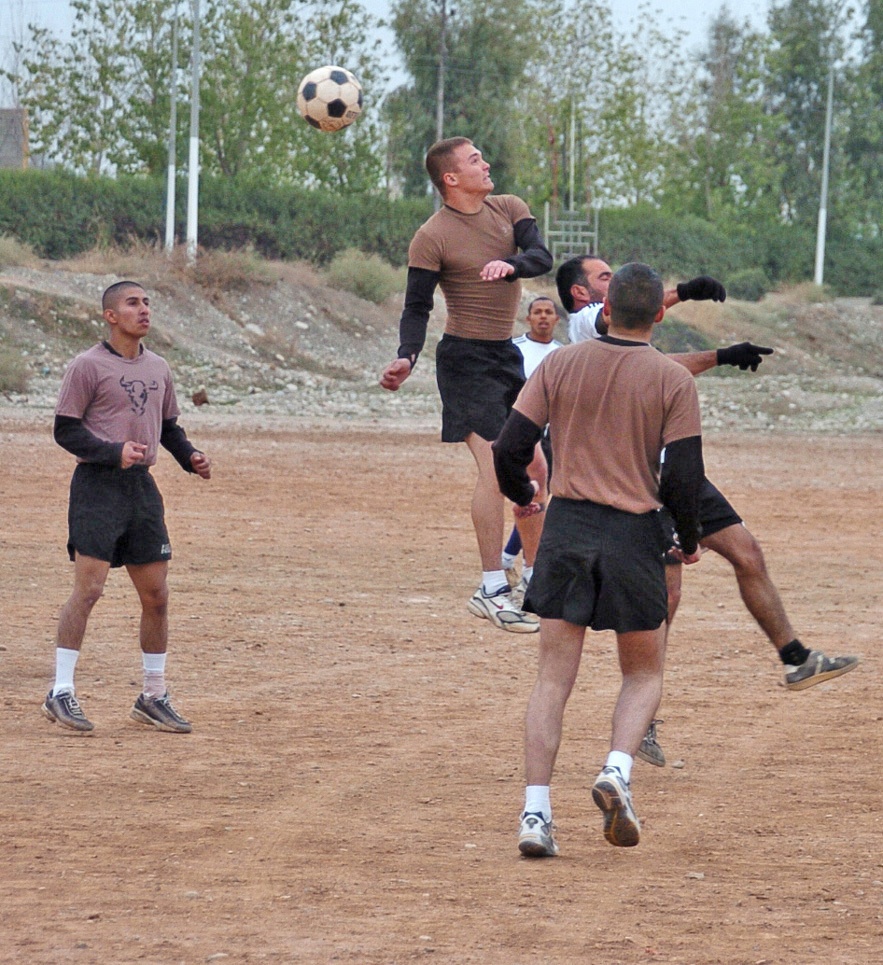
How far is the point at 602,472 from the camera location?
17.9 ft

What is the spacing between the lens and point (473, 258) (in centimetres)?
843

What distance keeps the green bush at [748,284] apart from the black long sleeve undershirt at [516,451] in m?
53.7

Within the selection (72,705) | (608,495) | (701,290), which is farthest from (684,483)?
(72,705)

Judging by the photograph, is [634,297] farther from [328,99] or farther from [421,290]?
[328,99]

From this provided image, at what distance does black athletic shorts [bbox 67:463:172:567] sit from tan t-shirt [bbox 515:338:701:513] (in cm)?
229

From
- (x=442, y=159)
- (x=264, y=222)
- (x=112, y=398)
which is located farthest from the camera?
(x=264, y=222)

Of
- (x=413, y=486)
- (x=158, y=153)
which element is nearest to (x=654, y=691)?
(x=413, y=486)

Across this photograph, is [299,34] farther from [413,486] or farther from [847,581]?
[847,581]

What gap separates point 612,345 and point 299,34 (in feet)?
153

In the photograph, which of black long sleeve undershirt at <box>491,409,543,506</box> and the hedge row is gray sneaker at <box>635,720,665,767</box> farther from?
the hedge row

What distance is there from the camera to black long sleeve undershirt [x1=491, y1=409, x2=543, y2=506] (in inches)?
217

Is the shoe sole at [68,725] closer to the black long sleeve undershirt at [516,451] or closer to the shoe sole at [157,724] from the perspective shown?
the shoe sole at [157,724]

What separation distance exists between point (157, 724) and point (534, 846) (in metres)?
2.51

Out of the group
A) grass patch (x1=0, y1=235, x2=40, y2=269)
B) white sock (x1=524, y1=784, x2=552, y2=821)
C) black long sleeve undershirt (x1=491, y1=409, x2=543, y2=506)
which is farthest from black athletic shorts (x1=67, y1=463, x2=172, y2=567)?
grass patch (x1=0, y1=235, x2=40, y2=269)
